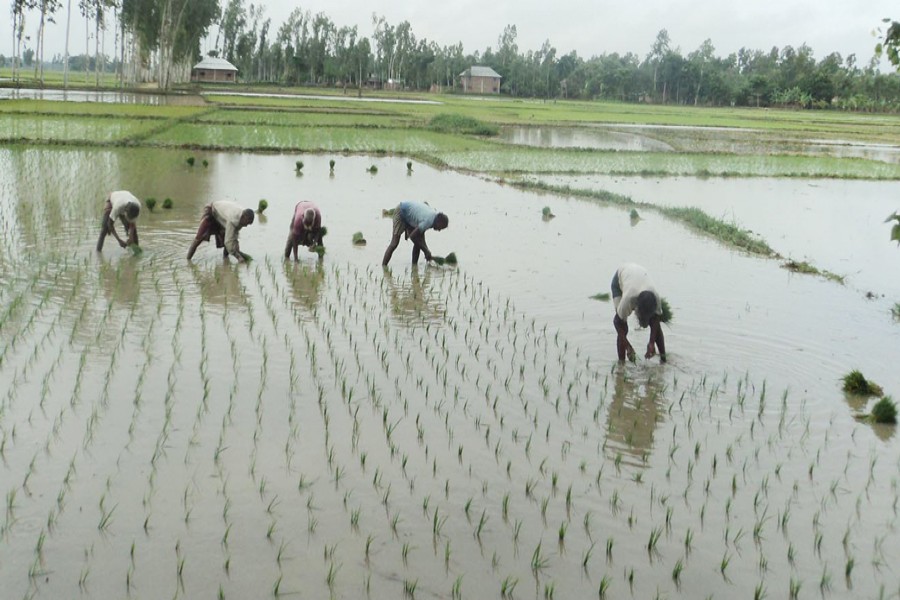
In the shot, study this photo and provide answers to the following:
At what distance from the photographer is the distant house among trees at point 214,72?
72.6 meters

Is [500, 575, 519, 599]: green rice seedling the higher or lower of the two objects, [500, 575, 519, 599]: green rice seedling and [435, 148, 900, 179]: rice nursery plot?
the lower

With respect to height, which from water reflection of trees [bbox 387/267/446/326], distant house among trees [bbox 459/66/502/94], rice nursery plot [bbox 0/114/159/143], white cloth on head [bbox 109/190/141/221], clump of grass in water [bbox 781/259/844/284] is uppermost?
distant house among trees [bbox 459/66/502/94]

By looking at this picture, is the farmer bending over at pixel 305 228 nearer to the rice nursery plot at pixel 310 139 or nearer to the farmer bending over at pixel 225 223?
the farmer bending over at pixel 225 223

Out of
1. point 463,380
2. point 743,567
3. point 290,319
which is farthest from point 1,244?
point 743,567

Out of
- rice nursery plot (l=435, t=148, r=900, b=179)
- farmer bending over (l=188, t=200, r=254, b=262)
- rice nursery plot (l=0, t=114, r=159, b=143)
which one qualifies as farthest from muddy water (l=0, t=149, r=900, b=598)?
rice nursery plot (l=0, t=114, r=159, b=143)

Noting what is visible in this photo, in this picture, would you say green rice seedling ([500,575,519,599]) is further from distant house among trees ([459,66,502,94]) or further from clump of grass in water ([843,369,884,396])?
distant house among trees ([459,66,502,94])

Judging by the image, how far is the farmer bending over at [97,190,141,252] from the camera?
29.4 ft

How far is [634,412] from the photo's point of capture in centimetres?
565

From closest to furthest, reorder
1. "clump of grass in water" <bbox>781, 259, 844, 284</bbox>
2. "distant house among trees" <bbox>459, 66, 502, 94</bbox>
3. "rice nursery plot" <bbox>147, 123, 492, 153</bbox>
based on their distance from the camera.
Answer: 1. "clump of grass in water" <bbox>781, 259, 844, 284</bbox>
2. "rice nursery plot" <bbox>147, 123, 492, 153</bbox>
3. "distant house among trees" <bbox>459, 66, 502, 94</bbox>

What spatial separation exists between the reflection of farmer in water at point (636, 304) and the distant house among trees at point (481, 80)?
81.4 meters

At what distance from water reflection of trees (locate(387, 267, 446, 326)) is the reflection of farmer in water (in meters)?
1.88

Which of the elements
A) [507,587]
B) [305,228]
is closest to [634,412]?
[507,587]

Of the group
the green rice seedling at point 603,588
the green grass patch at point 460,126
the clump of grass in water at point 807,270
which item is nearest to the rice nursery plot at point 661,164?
the green grass patch at point 460,126

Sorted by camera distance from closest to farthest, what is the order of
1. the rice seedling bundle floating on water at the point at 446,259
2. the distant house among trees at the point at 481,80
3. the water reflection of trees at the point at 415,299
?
the water reflection of trees at the point at 415,299 → the rice seedling bundle floating on water at the point at 446,259 → the distant house among trees at the point at 481,80
